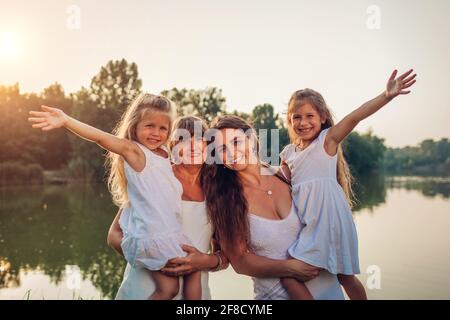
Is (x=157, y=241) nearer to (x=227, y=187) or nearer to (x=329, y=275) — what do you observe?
(x=227, y=187)

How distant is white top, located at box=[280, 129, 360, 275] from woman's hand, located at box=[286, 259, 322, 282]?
0.03 metres

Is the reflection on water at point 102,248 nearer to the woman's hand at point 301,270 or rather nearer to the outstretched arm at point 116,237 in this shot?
the outstretched arm at point 116,237

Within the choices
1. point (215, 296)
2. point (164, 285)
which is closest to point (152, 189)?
point (164, 285)

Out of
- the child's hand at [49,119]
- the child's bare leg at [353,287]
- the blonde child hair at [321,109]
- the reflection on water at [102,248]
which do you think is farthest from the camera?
the reflection on water at [102,248]

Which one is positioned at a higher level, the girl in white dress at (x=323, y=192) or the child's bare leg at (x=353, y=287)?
the girl in white dress at (x=323, y=192)

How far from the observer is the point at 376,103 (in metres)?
2.68

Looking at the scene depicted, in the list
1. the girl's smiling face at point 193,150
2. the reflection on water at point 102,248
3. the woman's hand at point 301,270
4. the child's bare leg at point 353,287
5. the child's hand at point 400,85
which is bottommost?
the reflection on water at point 102,248

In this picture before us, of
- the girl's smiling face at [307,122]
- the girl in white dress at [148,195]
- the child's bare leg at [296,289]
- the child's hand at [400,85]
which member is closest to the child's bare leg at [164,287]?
the girl in white dress at [148,195]

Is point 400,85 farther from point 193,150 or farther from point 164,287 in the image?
point 164,287

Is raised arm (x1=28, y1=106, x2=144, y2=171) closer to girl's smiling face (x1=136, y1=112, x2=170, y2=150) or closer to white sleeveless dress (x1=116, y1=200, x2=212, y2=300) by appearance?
girl's smiling face (x1=136, y1=112, x2=170, y2=150)

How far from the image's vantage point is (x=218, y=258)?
2838mm

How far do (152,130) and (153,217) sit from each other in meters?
0.56

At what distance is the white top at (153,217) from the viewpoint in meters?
2.74

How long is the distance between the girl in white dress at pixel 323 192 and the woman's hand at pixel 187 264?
0.51 metres
